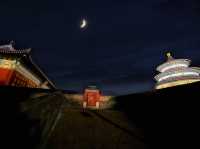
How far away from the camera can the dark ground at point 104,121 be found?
388cm

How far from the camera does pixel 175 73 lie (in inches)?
1261

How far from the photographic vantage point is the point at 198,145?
138 inches

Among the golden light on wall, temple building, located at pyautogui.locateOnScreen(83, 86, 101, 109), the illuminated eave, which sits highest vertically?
the illuminated eave

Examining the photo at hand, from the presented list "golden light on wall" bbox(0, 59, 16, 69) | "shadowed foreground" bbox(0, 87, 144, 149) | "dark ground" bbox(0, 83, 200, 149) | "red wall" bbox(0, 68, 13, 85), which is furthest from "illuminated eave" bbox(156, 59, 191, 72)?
"shadowed foreground" bbox(0, 87, 144, 149)

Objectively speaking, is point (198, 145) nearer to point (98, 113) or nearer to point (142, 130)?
point (142, 130)

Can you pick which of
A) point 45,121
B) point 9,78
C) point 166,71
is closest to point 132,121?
point 45,121

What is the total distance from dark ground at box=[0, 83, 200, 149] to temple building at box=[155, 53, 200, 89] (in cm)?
2695

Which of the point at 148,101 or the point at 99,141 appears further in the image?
the point at 148,101

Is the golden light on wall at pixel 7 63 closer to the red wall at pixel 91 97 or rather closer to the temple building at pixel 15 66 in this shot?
the temple building at pixel 15 66

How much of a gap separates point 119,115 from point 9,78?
17.1 meters

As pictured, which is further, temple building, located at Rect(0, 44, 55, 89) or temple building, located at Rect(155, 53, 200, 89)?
temple building, located at Rect(155, 53, 200, 89)

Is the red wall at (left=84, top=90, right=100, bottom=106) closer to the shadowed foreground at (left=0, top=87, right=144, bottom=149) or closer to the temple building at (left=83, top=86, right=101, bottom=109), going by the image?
the temple building at (left=83, top=86, right=101, bottom=109)

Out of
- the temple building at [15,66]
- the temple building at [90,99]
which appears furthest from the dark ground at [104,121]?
the temple building at [15,66]

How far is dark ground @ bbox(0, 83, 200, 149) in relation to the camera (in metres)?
3.88
